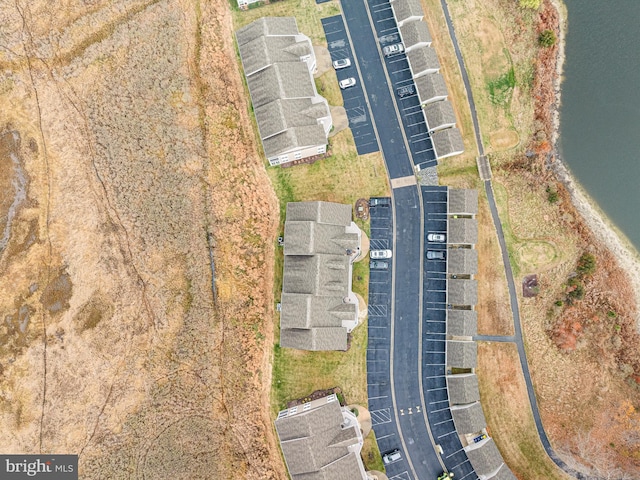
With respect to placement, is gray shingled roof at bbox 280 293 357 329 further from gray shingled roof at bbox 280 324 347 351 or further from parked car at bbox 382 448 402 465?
parked car at bbox 382 448 402 465

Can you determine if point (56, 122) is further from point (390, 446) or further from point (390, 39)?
point (390, 446)

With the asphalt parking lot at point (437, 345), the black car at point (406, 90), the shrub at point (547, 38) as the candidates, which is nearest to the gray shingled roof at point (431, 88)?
the black car at point (406, 90)

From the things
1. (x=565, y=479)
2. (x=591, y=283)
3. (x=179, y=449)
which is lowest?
(x=565, y=479)

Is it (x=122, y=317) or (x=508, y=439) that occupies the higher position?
(x=122, y=317)

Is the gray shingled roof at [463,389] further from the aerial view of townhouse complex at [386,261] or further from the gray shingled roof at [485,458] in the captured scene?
the gray shingled roof at [485,458]

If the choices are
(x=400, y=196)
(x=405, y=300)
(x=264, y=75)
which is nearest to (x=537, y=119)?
(x=400, y=196)
